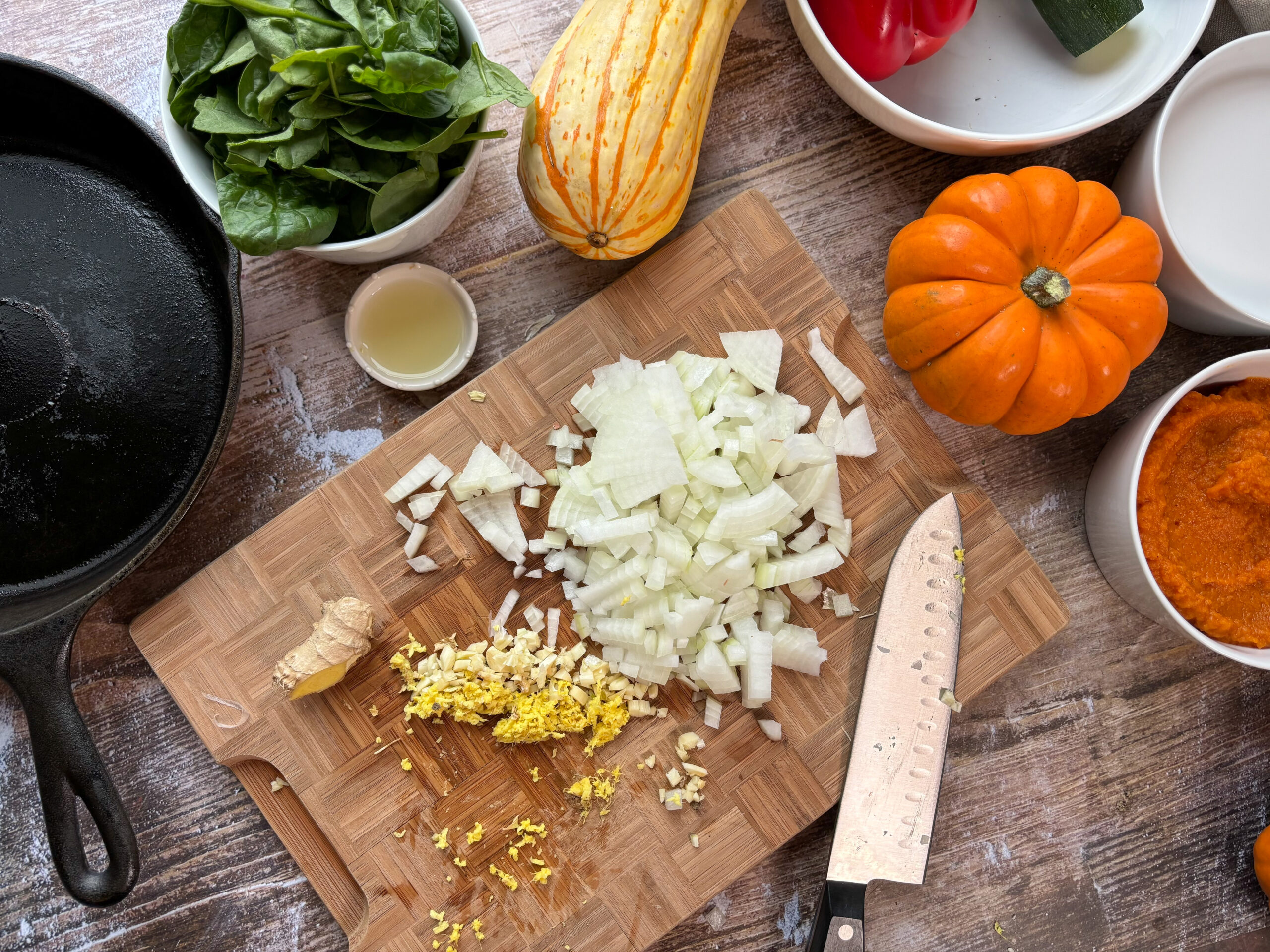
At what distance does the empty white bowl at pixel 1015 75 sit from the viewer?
142 centimetres

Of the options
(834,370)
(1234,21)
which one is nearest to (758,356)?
(834,370)

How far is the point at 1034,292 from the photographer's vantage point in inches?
50.2

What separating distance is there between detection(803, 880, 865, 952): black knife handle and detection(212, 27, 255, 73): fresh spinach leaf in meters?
1.51

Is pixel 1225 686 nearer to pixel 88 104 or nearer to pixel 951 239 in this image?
pixel 951 239

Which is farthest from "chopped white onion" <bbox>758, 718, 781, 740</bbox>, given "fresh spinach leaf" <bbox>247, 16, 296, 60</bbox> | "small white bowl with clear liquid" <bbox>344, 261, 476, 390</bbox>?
"fresh spinach leaf" <bbox>247, 16, 296, 60</bbox>

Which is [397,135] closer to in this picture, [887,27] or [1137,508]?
[887,27]

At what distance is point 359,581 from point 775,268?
896mm

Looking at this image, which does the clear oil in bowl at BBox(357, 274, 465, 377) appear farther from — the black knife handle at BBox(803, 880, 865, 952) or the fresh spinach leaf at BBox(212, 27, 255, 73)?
the black knife handle at BBox(803, 880, 865, 952)

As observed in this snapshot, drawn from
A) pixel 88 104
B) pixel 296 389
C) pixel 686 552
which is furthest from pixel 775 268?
pixel 88 104

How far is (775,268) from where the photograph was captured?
145cm

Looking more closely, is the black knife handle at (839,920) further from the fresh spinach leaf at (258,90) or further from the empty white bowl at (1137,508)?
the fresh spinach leaf at (258,90)

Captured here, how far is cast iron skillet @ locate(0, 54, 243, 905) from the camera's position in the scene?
135 centimetres

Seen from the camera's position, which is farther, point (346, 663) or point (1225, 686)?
point (1225, 686)

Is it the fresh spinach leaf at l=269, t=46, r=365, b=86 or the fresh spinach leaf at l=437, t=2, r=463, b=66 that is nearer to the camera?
the fresh spinach leaf at l=269, t=46, r=365, b=86
